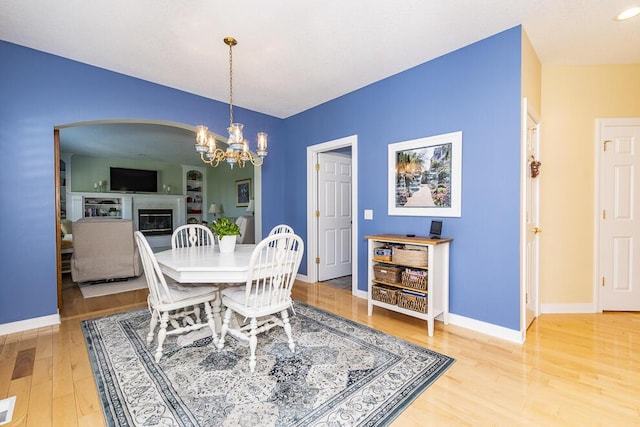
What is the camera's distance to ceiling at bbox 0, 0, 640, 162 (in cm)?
211

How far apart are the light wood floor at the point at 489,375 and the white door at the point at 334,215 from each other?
1582 millimetres

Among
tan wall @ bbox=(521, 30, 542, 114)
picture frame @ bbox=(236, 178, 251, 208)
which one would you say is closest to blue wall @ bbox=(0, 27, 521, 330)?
tan wall @ bbox=(521, 30, 542, 114)

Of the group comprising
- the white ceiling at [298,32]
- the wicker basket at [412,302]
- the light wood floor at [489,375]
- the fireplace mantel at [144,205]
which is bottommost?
the light wood floor at [489,375]

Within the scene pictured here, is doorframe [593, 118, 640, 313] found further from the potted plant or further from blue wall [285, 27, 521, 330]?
the potted plant

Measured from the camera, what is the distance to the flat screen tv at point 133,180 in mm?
7875

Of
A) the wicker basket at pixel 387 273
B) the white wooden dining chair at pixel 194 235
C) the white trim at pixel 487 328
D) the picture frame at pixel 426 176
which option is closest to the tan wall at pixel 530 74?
the picture frame at pixel 426 176

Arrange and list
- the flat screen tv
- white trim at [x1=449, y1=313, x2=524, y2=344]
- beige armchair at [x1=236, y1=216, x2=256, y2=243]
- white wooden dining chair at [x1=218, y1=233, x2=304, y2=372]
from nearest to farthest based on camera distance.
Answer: white wooden dining chair at [x1=218, y1=233, x2=304, y2=372], white trim at [x1=449, y1=313, x2=524, y2=344], beige armchair at [x1=236, y1=216, x2=256, y2=243], the flat screen tv

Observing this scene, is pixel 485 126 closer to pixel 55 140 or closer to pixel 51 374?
pixel 51 374

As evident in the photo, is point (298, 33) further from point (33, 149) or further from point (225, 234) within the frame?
point (33, 149)

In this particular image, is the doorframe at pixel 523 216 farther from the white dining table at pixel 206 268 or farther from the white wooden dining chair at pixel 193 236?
the white wooden dining chair at pixel 193 236

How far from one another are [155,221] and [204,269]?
766cm

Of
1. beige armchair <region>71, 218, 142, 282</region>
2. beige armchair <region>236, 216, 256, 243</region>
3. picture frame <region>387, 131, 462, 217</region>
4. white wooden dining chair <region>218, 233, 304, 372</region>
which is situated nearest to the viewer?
white wooden dining chair <region>218, 233, 304, 372</region>

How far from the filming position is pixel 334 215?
4.53 m

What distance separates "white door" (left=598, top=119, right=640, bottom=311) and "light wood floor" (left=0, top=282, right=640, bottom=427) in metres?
0.25
